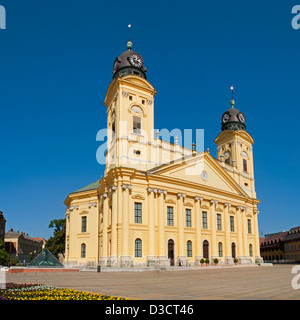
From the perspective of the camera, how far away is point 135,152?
38.0 meters

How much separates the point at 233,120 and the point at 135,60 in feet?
67.3

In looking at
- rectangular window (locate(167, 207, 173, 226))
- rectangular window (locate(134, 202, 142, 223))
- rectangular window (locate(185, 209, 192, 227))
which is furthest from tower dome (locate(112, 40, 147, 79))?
rectangular window (locate(185, 209, 192, 227))

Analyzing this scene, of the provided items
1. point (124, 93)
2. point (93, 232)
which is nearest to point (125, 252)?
point (93, 232)

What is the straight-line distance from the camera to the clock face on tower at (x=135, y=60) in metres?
42.3

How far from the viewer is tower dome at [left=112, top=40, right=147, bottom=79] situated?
42031mm

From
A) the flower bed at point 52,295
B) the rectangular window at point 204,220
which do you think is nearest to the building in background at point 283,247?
the rectangular window at point 204,220

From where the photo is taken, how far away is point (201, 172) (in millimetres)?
43219

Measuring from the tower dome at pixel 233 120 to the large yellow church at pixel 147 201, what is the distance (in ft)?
31.5

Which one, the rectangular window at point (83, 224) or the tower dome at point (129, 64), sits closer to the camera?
the tower dome at point (129, 64)

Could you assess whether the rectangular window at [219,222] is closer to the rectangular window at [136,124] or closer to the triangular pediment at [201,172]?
the triangular pediment at [201,172]

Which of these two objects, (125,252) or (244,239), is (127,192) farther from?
(244,239)

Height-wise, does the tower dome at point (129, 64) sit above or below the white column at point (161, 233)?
above

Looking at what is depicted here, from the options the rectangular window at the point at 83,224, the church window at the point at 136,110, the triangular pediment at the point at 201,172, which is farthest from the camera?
the rectangular window at the point at 83,224

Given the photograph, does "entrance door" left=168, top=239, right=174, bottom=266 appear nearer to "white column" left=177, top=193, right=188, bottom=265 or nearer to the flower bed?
"white column" left=177, top=193, right=188, bottom=265
